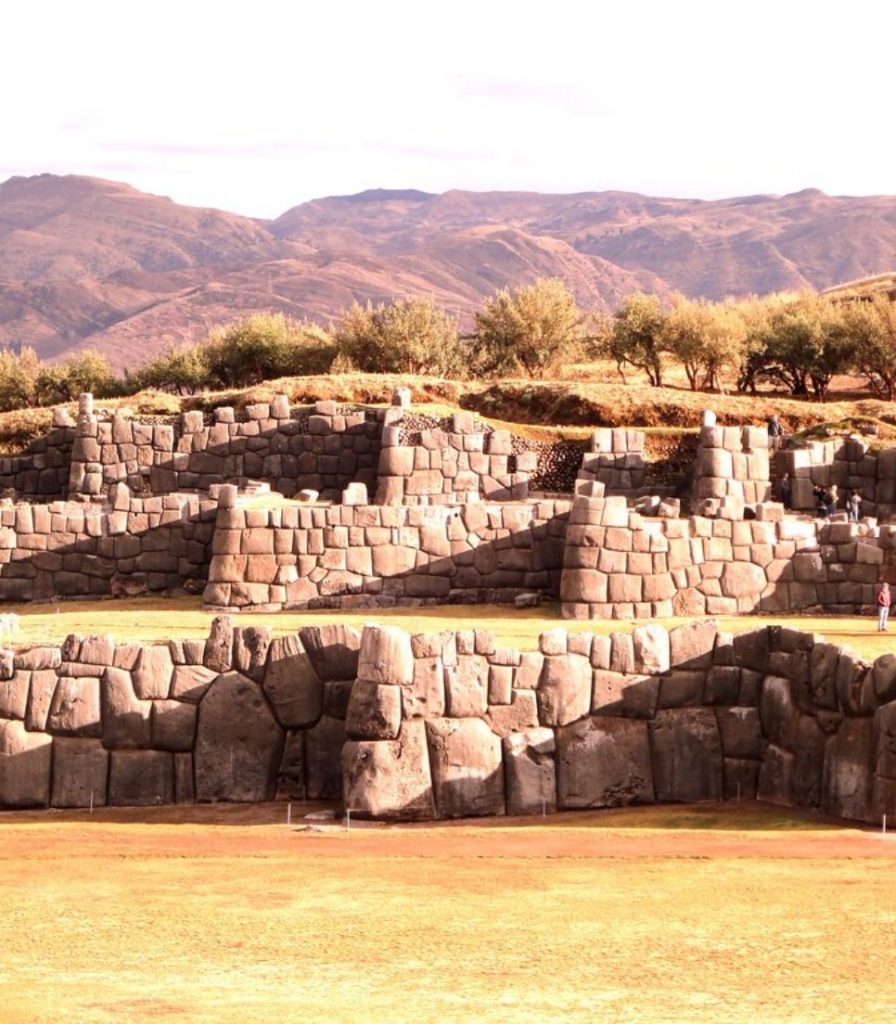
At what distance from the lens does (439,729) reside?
22203 mm

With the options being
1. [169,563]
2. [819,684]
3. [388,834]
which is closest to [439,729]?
[388,834]

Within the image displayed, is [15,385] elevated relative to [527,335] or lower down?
lower down

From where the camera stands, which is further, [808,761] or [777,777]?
[777,777]

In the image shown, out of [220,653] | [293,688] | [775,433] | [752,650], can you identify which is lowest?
[293,688]

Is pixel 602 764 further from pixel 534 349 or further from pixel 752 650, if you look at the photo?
pixel 534 349

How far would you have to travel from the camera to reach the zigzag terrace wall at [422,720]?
22.0m

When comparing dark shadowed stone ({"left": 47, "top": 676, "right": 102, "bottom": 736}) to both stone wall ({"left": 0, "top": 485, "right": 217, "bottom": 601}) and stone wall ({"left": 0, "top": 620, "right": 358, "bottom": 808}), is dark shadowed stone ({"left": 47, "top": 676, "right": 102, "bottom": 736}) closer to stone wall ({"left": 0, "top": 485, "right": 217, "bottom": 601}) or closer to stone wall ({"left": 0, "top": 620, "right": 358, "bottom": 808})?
stone wall ({"left": 0, "top": 620, "right": 358, "bottom": 808})

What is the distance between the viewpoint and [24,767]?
76.2 ft

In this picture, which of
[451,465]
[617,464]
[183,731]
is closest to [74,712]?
[183,731]

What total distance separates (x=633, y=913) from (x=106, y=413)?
126ft

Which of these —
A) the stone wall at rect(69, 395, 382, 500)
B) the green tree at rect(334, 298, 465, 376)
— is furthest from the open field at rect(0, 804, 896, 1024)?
the green tree at rect(334, 298, 465, 376)

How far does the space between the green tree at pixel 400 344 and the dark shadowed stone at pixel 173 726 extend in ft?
143

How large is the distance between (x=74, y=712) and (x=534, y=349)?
48661 mm

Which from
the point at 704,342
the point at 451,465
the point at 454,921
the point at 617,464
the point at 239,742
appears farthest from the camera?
the point at 704,342
